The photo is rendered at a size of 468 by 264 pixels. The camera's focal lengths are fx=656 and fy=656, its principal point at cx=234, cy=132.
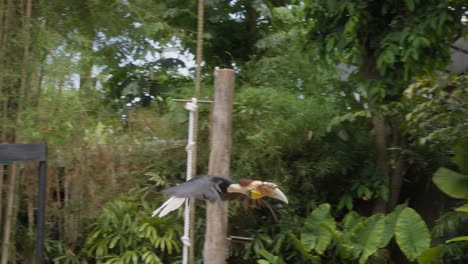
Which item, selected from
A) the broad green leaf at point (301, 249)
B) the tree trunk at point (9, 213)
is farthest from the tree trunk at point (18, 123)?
the broad green leaf at point (301, 249)

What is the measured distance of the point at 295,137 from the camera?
5.15 meters

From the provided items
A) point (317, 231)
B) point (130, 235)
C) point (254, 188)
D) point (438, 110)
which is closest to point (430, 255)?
point (317, 231)

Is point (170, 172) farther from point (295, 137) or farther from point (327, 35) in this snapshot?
point (327, 35)

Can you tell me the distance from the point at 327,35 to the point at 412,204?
1.81 metres

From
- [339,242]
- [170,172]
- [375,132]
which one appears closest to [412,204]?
[375,132]

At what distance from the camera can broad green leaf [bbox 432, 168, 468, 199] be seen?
186 inches

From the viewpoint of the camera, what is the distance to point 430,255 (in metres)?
4.47

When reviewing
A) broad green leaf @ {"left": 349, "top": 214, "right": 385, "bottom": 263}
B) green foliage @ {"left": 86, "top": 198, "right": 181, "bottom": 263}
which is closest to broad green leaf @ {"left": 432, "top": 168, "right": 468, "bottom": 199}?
broad green leaf @ {"left": 349, "top": 214, "right": 385, "bottom": 263}

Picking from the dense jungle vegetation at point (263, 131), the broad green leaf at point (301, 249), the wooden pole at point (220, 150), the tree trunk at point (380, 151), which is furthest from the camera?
the tree trunk at point (380, 151)

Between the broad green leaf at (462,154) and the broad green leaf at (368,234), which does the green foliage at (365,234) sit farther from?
the broad green leaf at (462,154)

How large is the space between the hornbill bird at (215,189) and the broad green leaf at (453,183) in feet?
6.86

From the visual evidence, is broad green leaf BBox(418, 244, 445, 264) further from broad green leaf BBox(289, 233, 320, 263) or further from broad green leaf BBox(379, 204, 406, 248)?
broad green leaf BBox(289, 233, 320, 263)

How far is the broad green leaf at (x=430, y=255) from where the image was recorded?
4430 millimetres

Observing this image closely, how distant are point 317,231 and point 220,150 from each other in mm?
1914
